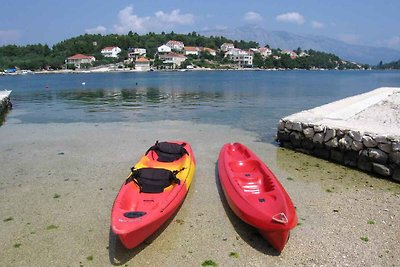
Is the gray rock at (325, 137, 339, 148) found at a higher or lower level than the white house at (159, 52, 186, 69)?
lower

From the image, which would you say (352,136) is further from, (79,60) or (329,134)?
(79,60)

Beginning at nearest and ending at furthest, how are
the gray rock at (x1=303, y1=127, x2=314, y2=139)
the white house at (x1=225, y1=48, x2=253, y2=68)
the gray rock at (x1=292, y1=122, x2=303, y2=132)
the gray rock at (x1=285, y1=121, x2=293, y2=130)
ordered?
1. the gray rock at (x1=303, y1=127, x2=314, y2=139)
2. the gray rock at (x1=292, y1=122, x2=303, y2=132)
3. the gray rock at (x1=285, y1=121, x2=293, y2=130)
4. the white house at (x1=225, y1=48, x2=253, y2=68)

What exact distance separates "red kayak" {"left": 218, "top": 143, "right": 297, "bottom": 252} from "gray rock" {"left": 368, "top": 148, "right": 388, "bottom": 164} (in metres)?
3.46

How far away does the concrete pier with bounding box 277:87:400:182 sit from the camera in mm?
9715

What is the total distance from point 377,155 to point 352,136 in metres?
0.99

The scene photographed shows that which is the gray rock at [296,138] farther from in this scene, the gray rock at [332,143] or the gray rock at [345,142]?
the gray rock at [345,142]

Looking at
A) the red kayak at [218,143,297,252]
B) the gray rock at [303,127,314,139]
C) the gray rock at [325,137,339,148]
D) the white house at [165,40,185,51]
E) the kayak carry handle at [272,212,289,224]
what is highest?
the white house at [165,40,185,51]

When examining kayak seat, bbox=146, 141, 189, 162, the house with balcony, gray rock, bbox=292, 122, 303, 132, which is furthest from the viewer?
the house with balcony

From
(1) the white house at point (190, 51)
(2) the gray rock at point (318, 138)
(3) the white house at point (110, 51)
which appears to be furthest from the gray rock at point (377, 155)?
(1) the white house at point (190, 51)

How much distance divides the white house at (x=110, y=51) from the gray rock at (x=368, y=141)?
171 meters

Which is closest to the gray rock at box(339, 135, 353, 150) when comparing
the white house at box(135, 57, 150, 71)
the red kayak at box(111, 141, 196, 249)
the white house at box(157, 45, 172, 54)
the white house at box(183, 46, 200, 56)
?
the red kayak at box(111, 141, 196, 249)

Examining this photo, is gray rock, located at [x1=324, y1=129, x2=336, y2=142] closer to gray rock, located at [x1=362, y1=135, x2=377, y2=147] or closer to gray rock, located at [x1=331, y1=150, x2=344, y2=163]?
gray rock, located at [x1=331, y1=150, x2=344, y2=163]

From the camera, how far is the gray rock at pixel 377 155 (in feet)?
31.9

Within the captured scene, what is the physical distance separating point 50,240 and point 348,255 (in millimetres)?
5526
